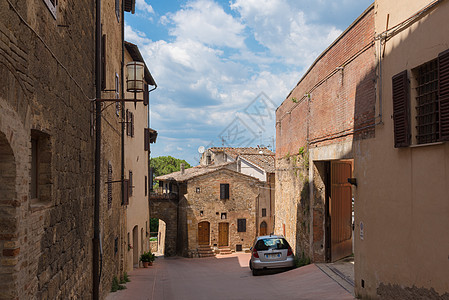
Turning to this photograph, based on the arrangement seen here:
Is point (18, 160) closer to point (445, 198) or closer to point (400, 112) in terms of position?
point (445, 198)

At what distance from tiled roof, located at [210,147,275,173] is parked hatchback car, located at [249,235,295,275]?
17521 millimetres

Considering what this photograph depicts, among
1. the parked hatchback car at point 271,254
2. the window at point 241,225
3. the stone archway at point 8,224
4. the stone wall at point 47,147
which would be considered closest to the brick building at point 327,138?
the parked hatchback car at point 271,254

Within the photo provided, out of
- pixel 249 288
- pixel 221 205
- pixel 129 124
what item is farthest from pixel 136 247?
pixel 221 205

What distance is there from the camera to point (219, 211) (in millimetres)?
28844

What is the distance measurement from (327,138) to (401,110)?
4.56 m

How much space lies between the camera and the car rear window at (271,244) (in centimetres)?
1323

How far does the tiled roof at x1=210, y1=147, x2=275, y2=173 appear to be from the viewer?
32.4m

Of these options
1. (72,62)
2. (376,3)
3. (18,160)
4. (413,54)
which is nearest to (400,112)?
(413,54)

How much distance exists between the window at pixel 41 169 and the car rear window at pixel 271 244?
387 inches

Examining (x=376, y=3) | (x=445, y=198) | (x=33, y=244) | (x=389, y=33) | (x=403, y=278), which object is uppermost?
(x=376, y=3)

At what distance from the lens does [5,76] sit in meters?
3.07

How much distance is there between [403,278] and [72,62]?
19.8ft

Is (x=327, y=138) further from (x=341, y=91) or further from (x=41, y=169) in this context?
(x=41, y=169)

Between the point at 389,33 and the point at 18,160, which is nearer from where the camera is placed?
the point at 18,160
